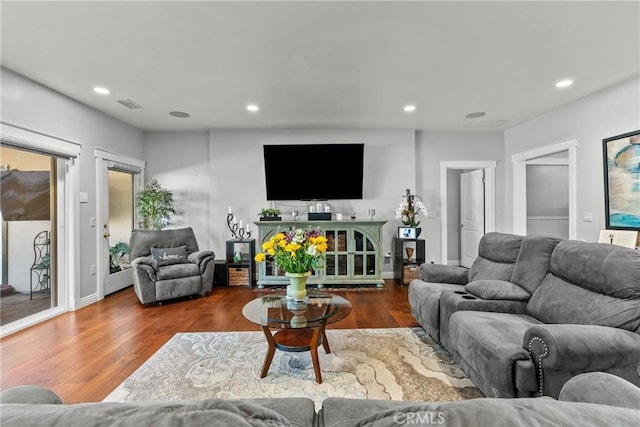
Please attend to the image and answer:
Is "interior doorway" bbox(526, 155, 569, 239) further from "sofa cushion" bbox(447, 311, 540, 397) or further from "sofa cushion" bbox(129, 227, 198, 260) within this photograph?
"sofa cushion" bbox(129, 227, 198, 260)

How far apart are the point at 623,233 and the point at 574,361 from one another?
270 cm

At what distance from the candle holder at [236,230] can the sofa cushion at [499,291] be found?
3.72 metres

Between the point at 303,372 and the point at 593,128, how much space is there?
14.6ft

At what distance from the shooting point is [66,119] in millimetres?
3744

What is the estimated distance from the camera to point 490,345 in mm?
1814

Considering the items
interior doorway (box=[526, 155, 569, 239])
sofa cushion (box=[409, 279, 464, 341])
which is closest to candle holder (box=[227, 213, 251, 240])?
sofa cushion (box=[409, 279, 464, 341])

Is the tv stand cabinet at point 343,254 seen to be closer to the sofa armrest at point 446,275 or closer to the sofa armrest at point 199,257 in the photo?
the sofa armrest at point 199,257

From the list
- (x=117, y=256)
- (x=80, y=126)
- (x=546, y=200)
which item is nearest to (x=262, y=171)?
(x=80, y=126)

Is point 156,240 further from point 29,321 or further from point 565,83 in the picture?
point 565,83

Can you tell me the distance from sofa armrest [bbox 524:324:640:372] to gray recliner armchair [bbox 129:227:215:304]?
3875 millimetres

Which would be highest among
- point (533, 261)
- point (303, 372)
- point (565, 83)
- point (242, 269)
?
point (565, 83)

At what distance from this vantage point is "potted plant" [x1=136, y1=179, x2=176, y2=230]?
4.99 m

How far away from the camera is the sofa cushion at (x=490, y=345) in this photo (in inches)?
66.6

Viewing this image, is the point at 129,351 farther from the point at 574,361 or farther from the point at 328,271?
the point at 574,361
